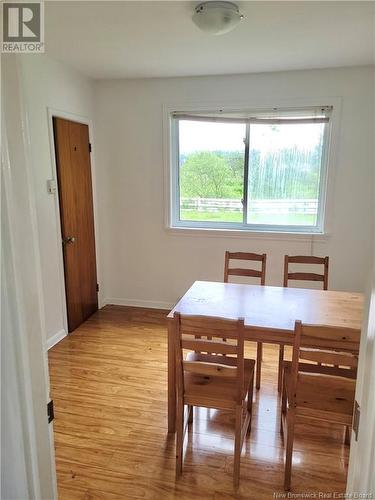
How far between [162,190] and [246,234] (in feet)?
3.49

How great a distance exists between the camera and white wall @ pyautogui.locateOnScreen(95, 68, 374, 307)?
136 inches

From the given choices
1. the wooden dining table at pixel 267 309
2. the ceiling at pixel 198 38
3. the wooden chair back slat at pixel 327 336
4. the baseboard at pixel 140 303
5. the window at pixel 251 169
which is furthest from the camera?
the baseboard at pixel 140 303

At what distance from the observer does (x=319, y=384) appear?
1670mm

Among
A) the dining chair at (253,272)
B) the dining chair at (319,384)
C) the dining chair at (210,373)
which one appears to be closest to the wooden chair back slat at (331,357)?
the dining chair at (319,384)

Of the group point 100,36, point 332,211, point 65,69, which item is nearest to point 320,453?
point 332,211

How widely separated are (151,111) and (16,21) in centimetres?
203

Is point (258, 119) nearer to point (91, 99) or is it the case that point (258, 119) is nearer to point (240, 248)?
point (240, 248)

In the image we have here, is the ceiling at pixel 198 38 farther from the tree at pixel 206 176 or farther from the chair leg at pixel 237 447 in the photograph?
the chair leg at pixel 237 447

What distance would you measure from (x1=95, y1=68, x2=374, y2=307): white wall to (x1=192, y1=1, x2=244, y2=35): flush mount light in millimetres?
1508

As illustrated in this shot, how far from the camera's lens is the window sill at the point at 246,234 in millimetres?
3709

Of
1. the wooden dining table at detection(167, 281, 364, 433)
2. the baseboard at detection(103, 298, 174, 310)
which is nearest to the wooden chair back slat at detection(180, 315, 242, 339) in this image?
the wooden dining table at detection(167, 281, 364, 433)

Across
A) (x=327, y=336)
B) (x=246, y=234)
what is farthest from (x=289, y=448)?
(x=246, y=234)

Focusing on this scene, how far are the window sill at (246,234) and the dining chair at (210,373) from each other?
204 centimetres

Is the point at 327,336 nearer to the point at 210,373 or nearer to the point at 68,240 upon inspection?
the point at 210,373
